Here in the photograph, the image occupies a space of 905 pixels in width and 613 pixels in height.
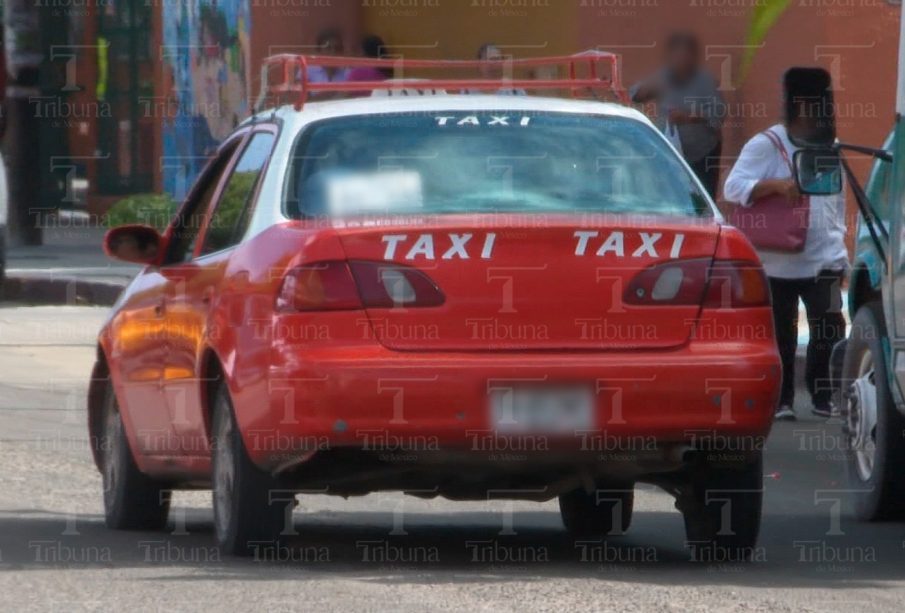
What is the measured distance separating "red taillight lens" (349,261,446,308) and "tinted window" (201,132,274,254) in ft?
2.30

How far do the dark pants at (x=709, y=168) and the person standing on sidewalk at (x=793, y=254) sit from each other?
2225 millimetres

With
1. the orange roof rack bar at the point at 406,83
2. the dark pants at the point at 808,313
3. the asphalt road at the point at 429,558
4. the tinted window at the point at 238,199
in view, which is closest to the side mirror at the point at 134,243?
the tinted window at the point at 238,199

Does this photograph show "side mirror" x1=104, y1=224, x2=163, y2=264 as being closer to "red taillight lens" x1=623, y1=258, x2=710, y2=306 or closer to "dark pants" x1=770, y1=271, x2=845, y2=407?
"red taillight lens" x1=623, y1=258, x2=710, y2=306

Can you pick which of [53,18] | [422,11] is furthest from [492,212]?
[53,18]

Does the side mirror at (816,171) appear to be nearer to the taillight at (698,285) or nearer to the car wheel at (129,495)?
the taillight at (698,285)

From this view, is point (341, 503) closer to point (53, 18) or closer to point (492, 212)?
point (492, 212)

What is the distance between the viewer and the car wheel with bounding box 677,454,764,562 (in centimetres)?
729

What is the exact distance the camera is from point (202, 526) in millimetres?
8797

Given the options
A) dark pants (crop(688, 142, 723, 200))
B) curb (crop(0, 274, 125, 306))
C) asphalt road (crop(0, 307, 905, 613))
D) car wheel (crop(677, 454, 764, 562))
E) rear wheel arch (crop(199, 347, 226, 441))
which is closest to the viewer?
asphalt road (crop(0, 307, 905, 613))

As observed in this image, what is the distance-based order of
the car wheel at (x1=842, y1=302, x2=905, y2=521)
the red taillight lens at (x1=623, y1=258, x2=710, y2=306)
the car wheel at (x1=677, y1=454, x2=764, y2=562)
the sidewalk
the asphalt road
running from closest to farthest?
the asphalt road < the red taillight lens at (x1=623, y1=258, x2=710, y2=306) < the car wheel at (x1=677, y1=454, x2=764, y2=562) < the car wheel at (x1=842, y1=302, x2=905, y2=521) < the sidewalk

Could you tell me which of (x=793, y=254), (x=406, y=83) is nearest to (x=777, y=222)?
(x=793, y=254)

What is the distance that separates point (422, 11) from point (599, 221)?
53.9 feet

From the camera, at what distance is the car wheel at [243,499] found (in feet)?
23.2

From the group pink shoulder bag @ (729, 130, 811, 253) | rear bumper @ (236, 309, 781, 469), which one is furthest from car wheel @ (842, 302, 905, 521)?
pink shoulder bag @ (729, 130, 811, 253)
